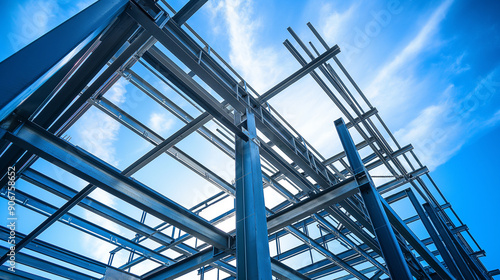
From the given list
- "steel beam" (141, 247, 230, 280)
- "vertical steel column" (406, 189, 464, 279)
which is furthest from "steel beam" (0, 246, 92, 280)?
"vertical steel column" (406, 189, 464, 279)

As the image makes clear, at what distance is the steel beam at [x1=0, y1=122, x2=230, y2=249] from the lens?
14.6 ft

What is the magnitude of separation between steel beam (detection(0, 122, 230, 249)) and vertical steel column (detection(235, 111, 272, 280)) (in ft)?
3.34

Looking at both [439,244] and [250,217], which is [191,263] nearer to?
[250,217]

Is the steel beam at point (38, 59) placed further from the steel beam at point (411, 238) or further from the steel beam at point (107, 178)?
the steel beam at point (411, 238)

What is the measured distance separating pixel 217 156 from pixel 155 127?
8.64ft

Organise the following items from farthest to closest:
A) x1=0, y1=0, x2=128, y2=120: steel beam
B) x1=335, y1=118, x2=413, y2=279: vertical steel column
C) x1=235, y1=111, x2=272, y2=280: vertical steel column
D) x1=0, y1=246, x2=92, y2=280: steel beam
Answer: x1=0, y1=246, x2=92, y2=280: steel beam
x1=335, y1=118, x2=413, y2=279: vertical steel column
x1=235, y1=111, x2=272, y2=280: vertical steel column
x1=0, y1=0, x2=128, y2=120: steel beam

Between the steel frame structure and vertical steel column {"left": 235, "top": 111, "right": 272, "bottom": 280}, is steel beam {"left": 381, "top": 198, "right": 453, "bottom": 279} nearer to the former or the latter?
the steel frame structure

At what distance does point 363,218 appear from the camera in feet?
30.6

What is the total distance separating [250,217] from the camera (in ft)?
16.5

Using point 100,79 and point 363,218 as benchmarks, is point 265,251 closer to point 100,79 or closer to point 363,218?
point 100,79

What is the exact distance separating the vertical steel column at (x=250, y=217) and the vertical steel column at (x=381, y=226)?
2.40m

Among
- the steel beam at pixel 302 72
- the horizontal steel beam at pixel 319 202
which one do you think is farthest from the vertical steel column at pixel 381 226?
the steel beam at pixel 302 72

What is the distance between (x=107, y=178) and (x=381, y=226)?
5.61 meters

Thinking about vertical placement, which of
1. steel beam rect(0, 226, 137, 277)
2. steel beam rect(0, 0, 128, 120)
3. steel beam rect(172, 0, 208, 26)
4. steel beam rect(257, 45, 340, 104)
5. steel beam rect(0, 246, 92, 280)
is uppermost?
steel beam rect(257, 45, 340, 104)
